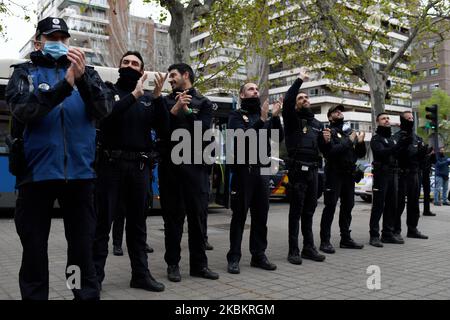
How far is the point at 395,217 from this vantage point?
8016mm

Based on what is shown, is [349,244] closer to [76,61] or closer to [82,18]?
[76,61]

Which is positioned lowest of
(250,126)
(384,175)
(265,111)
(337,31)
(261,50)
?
(384,175)

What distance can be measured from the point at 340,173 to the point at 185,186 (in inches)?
113

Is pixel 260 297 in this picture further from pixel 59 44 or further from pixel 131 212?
pixel 59 44

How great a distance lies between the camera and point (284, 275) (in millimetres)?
5227

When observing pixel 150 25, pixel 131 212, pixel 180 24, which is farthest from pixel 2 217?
pixel 150 25

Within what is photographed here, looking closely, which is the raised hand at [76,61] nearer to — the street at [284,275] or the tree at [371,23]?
the street at [284,275]

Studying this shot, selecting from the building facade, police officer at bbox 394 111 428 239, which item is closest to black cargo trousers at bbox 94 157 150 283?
police officer at bbox 394 111 428 239

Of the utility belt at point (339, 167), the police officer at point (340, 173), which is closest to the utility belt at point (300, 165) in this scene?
the police officer at point (340, 173)

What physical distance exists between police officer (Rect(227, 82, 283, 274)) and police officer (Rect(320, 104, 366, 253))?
4.86 ft

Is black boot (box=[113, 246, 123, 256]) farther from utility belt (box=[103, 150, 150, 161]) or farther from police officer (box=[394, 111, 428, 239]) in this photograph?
police officer (box=[394, 111, 428, 239])

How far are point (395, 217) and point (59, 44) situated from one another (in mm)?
6549

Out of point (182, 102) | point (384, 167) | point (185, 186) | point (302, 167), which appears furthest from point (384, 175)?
point (182, 102)

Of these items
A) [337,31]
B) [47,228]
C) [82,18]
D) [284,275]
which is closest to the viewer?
[47,228]
